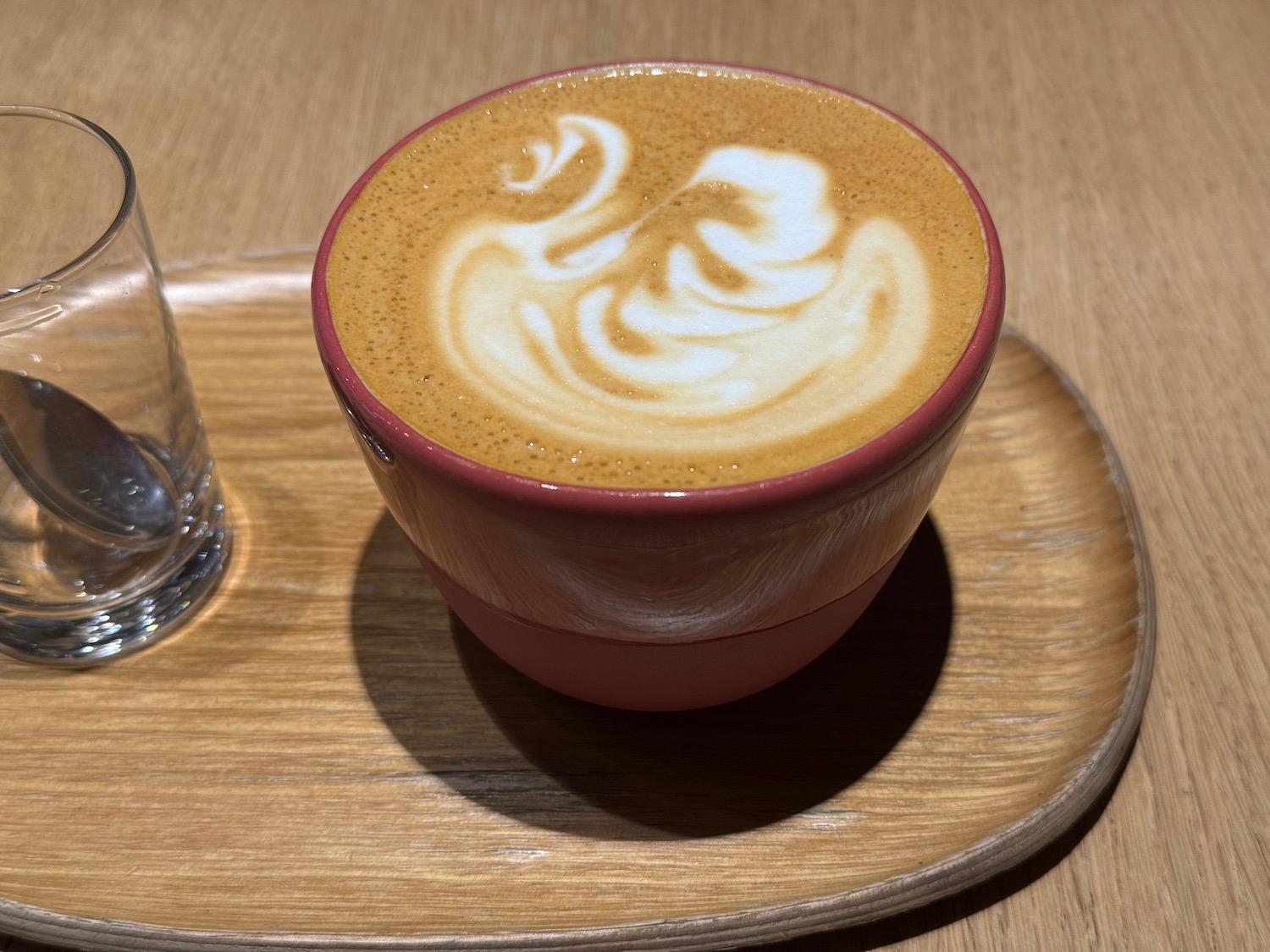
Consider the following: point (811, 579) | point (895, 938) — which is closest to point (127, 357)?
point (811, 579)

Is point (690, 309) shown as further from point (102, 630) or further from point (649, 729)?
point (102, 630)

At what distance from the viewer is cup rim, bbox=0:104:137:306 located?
0.76m

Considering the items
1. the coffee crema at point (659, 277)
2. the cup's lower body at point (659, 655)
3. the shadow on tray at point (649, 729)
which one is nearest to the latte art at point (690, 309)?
the coffee crema at point (659, 277)

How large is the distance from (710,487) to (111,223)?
1.73ft

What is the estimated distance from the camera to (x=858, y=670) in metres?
0.85

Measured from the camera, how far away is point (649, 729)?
822 mm

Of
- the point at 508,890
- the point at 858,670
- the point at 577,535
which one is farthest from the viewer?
the point at 858,670

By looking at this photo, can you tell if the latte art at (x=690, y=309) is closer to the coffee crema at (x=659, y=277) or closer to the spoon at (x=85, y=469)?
the coffee crema at (x=659, y=277)

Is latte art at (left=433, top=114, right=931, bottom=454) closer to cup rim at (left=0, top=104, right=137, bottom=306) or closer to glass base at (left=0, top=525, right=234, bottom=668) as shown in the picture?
cup rim at (left=0, top=104, right=137, bottom=306)

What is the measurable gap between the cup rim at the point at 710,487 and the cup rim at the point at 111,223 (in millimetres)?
161

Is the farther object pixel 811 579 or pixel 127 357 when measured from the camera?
pixel 127 357

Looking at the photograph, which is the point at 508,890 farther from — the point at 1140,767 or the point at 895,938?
the point at 1140,767

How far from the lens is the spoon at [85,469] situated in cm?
91

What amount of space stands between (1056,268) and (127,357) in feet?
2.90
